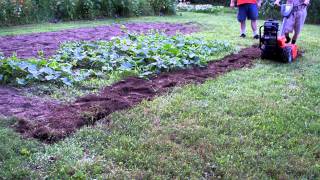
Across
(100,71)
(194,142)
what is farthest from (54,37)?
(194,142)

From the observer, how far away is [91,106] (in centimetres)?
454

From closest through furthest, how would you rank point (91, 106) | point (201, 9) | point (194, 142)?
1. point (194, 142)
2. point (91, 106)
3. point (201, 9)

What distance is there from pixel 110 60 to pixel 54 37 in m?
3.13

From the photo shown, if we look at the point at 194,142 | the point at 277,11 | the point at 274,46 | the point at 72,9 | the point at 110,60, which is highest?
the point at 72,9

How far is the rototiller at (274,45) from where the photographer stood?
6.52m

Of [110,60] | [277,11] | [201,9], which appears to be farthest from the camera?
[201,9]

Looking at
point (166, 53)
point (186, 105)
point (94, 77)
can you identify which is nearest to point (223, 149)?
point (186, 105)

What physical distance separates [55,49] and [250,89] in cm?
385

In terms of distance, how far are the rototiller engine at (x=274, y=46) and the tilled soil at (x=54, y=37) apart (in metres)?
3.55

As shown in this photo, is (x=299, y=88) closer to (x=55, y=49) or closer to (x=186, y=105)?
(x=186, y=105)

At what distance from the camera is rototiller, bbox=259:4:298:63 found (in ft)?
21.4

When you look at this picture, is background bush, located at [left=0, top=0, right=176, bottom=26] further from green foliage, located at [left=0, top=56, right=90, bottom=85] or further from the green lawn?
the green lawn

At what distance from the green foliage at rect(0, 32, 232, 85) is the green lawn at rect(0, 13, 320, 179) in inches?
45.3

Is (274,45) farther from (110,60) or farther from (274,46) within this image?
(110,60)
